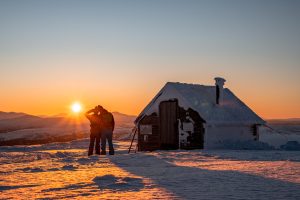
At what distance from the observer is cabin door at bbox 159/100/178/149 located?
910 inches

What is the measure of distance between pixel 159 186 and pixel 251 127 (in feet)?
58.0

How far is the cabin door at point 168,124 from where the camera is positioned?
23.1 metres

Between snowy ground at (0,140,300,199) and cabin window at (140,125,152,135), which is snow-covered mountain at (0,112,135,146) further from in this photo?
→ snowy ground at (0,140,300,199)

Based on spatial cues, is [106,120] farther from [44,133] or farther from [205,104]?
[44,133]

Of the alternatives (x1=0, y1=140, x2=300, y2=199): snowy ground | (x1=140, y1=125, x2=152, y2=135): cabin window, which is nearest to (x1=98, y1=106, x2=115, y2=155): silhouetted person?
(x1=140, y1=125, x2=152, y2=135): cabin window

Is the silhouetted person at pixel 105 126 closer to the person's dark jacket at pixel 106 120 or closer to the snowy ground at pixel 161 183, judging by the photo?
the person's dark jacket at pixel 106 120

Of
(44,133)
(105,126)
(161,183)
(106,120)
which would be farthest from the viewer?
(44,133)

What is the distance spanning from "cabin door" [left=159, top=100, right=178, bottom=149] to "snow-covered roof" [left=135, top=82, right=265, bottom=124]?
37 centimetres

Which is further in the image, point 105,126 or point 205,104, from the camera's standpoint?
point 205,104

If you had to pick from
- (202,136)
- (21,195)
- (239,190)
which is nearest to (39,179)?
(21,195)

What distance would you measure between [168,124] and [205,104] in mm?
2246

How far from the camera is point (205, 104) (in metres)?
23.2

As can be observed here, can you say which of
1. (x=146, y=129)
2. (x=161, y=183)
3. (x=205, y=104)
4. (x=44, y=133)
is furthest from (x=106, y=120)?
(x=44, y=133)

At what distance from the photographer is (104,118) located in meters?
19.0
